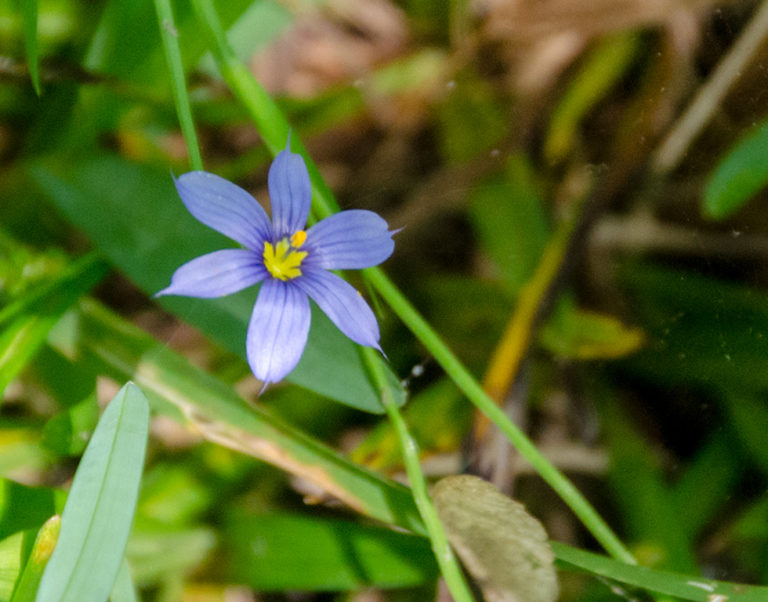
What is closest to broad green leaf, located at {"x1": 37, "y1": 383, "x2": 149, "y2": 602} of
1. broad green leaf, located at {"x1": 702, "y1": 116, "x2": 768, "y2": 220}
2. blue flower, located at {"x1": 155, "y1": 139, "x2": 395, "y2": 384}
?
blue flower, located at {"x1": 155, "y1": 139, "x2": 395, "y2": 384}

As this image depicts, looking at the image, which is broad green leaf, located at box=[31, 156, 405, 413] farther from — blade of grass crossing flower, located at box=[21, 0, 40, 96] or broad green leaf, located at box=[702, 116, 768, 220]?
broad green leaf, located at box=[702, 116, 768, 220]

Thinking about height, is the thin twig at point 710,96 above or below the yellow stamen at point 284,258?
above

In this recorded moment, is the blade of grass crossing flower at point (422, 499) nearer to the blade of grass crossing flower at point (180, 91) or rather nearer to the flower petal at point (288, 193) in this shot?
the flower petal at point (288, 193)

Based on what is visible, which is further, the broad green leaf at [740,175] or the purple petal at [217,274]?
the broad green leaf at [740,175]

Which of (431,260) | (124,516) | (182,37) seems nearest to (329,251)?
(124,516)

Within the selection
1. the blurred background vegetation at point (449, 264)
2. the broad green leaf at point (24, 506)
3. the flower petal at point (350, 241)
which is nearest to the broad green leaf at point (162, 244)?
the blurred background vegetation at point (449, 264)

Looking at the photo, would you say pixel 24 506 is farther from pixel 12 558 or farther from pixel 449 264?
pixel 449 264

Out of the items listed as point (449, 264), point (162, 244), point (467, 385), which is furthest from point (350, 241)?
point (449, 264)

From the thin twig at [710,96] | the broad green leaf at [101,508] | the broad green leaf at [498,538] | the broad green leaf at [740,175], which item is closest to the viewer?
the broad green leaf at [101,508]
